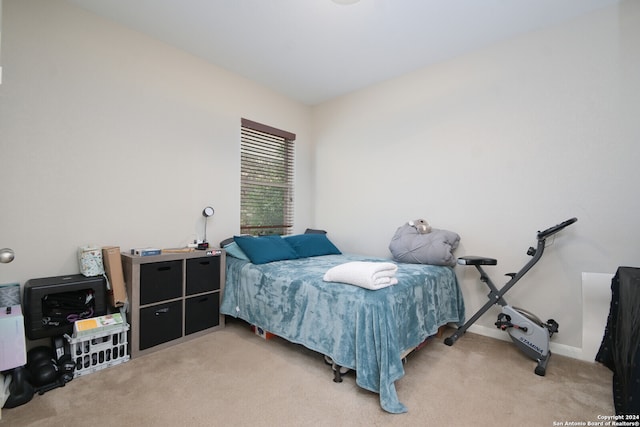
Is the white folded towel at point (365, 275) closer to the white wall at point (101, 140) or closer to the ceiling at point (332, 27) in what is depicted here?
the white wall at point (101, 140)

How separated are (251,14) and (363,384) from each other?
2.88 m

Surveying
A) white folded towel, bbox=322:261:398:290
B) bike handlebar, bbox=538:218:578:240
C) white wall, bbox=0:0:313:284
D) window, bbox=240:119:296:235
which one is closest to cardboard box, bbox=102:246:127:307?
white wall, bbox=0:0:313:284

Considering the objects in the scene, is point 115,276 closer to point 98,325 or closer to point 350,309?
point 98,325

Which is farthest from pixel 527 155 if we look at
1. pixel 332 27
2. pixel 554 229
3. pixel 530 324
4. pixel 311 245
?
pixel 311 245

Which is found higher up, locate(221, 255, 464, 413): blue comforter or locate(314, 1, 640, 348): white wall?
locate(314, 1, 640, 348): white wall

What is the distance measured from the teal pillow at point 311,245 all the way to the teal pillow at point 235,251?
621 mm

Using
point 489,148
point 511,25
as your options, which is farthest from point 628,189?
point 511,25

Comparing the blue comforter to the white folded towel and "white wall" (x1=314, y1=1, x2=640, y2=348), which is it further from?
"white wall" (x1=314, y1=1, x2=640, y2=348)

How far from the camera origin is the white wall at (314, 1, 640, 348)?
2.18 meters

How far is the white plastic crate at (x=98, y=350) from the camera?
197 cm

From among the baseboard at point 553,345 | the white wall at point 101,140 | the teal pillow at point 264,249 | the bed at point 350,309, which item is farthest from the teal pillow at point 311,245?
the baseboard at point 553,345

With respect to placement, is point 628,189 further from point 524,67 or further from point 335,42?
point 335,42

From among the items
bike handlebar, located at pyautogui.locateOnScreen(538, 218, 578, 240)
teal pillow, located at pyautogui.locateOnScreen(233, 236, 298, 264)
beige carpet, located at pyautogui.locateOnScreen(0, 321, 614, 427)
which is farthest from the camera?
teal pillow, located at pyautogui.locateOnScreen(233, 236, 298, 264)

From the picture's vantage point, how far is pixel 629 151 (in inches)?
84.0
